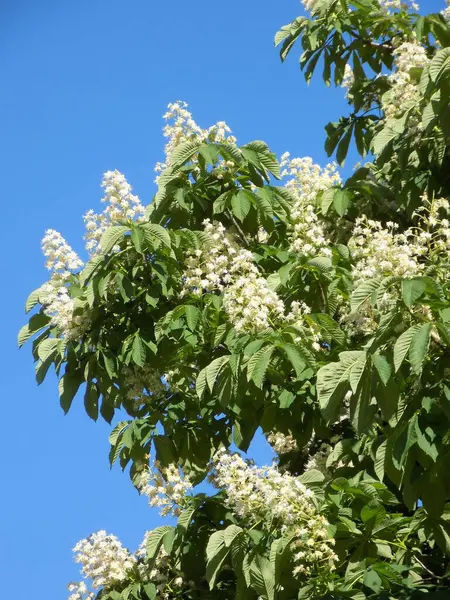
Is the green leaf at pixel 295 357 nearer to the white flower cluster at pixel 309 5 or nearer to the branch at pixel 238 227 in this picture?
the branch at pixel 238 227

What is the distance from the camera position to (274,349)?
3.93 meters

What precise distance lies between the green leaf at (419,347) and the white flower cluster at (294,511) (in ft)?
2.55

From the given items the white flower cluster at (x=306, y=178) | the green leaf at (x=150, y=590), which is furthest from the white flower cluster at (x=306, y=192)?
the green leaf at (x=150, y=590)

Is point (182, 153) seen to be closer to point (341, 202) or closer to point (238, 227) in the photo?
point (238, 227)

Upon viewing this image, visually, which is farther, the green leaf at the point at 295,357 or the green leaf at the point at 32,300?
the green leaf at the point at 32,300

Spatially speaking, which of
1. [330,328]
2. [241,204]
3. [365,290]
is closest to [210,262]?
[241,204]

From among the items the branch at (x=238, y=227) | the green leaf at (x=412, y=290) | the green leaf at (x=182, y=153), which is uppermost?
the green leaf at (x=182, y=153)

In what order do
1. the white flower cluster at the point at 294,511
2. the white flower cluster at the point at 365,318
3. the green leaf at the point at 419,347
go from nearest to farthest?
the green leaf at the point at 419,347 < the white flower cluster at the point at 294,511 < the white flower cluster at the point at 365,318

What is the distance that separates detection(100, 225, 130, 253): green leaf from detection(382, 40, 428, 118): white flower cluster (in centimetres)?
145

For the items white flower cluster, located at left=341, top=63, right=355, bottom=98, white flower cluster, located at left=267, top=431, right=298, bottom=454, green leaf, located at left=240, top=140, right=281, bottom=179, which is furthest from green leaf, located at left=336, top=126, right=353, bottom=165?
Result: white flower cluster, located at left=267, top=431, right=298, bottom=454

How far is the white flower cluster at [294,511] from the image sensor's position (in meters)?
3.56

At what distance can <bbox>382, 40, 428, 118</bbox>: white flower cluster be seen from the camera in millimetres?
4809

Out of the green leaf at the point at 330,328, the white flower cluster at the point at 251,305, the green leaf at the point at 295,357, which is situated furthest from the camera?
the green leaf at the point at 330,328

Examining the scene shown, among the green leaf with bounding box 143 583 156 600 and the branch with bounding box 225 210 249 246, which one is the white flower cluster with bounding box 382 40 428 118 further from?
the green leaf with bounding box 143 583 156 600
